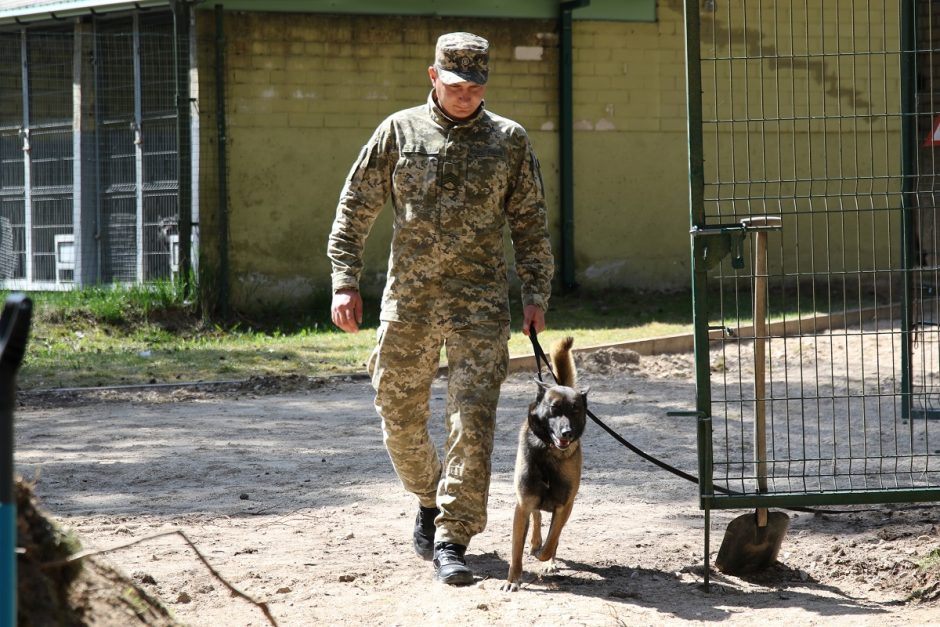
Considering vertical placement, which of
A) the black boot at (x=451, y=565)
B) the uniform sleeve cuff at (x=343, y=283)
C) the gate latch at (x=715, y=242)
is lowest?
the black boot at (x=451, y=565)

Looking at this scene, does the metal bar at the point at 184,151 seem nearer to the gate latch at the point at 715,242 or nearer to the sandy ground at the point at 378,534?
the sandy ground at the point at 378,534

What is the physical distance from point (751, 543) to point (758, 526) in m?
0.08

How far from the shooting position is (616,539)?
17.8 ft

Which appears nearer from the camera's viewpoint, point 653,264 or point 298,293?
point 298,293

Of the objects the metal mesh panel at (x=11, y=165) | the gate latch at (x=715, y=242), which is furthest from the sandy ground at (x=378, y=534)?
the metal mesh panel at (x=11, y=165)

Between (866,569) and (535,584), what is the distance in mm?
1459

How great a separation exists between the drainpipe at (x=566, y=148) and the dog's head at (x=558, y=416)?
10.7 metres

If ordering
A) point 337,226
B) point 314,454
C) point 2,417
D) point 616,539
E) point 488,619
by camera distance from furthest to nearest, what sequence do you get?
1. point 314,454
2. point 616,539
3. point 337,226
4. point 488,619
5. point 2,417

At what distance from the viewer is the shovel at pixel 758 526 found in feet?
15.8

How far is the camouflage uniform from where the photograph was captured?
190 inches

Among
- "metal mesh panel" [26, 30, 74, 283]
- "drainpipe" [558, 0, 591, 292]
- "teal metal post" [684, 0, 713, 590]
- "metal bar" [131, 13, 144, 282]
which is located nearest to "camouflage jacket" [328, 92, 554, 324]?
"teal metal post" [684, 0, 713, 590]

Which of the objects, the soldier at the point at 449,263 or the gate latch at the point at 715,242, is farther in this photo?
the soldier at the point at 449,263

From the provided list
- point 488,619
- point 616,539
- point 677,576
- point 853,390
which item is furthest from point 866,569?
point 853,390

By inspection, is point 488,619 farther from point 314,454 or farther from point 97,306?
point 97,306
